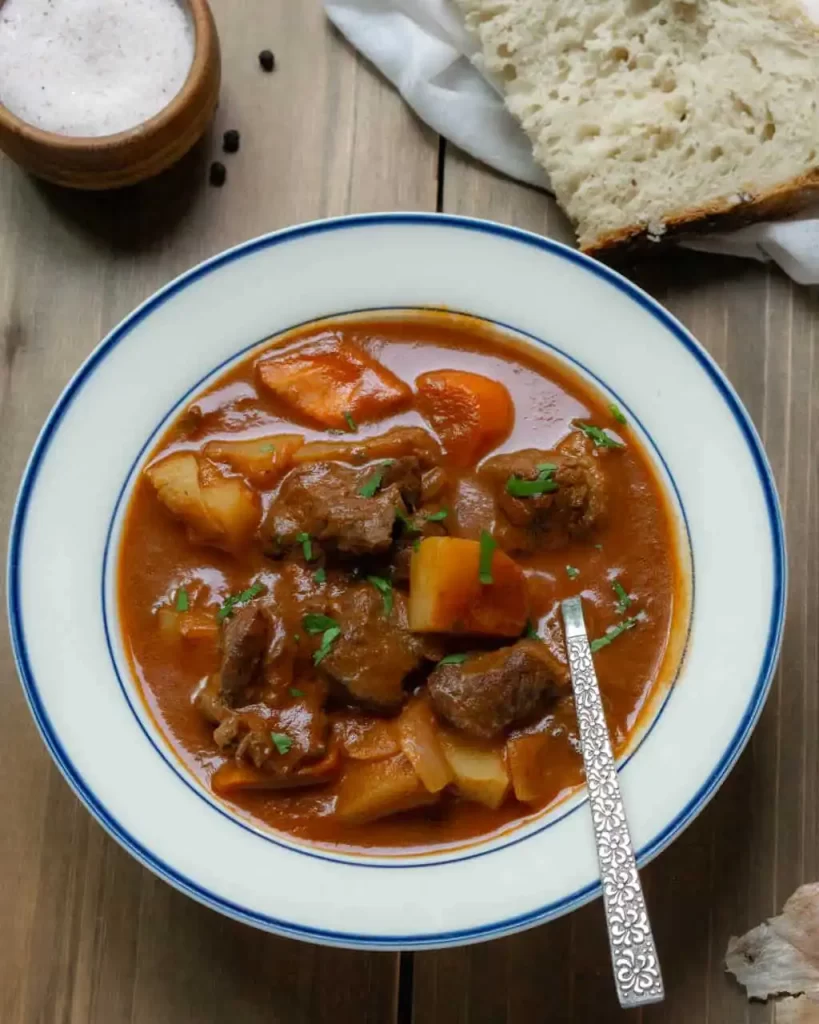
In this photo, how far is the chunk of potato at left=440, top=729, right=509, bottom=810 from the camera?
10.3ft

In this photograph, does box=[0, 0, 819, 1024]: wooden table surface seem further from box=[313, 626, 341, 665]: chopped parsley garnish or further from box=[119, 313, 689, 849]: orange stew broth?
box=[313, 626, 341, 665]: chopped parsley garnish

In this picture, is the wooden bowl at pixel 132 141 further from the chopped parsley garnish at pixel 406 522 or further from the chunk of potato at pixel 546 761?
the chunk of potato at pixel 546 761

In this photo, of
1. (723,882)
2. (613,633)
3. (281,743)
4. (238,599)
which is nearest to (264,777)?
(281,743)

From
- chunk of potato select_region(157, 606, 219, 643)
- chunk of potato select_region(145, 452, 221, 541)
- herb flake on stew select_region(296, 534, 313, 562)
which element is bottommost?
chunk of potato select_region(157, 606, 219, 643)

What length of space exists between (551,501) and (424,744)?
83 cm

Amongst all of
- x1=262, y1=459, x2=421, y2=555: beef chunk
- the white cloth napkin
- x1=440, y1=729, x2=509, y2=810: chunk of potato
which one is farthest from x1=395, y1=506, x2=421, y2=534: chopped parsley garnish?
the white cloth napkin

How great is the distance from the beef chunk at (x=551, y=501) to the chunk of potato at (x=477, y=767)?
2.00ft

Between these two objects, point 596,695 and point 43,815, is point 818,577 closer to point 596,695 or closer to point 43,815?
point 596,695

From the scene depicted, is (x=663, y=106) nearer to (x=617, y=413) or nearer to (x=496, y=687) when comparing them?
(x=617, y=413)

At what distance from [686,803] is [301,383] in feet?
5.72

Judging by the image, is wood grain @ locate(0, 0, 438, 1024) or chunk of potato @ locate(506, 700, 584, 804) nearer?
chunk of potato @ locate(506, 700, 584, 804)

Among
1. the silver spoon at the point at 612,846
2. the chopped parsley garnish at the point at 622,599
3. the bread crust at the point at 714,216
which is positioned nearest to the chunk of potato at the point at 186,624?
the silver spoon at the point at 612,846

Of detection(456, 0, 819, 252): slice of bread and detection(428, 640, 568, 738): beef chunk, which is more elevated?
detection(456, 0, 819, 252): slice of bread

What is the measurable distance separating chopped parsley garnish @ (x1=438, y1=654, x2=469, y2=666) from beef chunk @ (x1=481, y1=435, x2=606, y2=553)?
365mm
